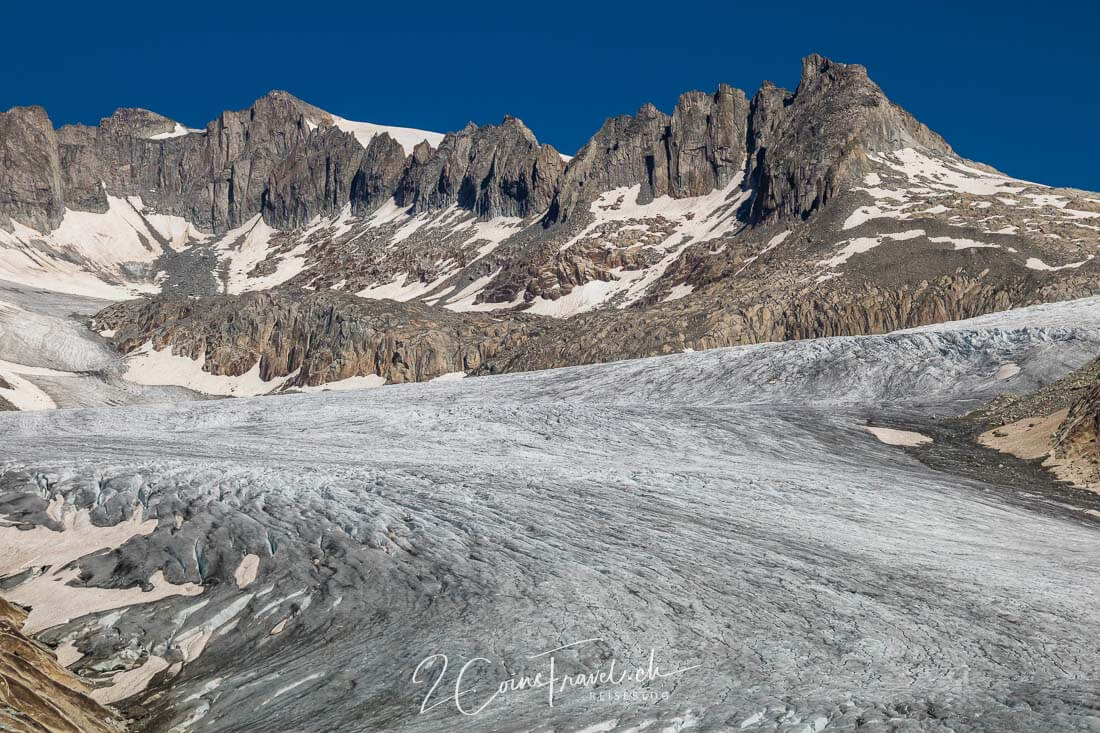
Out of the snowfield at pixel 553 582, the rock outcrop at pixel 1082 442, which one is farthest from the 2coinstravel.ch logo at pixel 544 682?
the rock outcrop at pixel 1082 442

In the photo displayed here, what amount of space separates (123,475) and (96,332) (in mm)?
130055

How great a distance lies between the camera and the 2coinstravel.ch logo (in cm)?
1089

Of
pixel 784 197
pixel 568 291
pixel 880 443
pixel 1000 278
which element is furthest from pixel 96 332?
pixel 880 443

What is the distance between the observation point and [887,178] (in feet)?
473

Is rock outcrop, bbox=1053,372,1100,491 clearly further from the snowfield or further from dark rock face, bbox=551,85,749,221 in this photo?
dark rock face, bbox=551,85,749,221

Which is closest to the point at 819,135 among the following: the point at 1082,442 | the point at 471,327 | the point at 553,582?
the point at 471,327

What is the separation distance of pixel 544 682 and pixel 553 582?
3.13 meters

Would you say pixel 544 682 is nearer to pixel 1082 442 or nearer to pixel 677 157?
pixel 1082 442

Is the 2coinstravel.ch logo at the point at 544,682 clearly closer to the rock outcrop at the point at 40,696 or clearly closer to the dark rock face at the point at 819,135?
the rock outcrop at the point at 40,696

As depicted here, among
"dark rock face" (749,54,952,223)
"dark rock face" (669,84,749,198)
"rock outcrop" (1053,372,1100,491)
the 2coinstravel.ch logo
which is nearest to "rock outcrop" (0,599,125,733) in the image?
the 2coinstravel.ch logo

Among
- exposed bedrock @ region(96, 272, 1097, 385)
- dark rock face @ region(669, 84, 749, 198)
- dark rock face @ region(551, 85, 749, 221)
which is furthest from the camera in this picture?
dark rock face @ region(551, 85, 749, 221)

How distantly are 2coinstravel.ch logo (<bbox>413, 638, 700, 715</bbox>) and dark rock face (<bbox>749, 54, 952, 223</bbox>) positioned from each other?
137873 millimetres

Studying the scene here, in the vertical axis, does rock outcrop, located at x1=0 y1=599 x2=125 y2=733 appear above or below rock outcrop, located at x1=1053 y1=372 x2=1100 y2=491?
below

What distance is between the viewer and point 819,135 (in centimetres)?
15438
